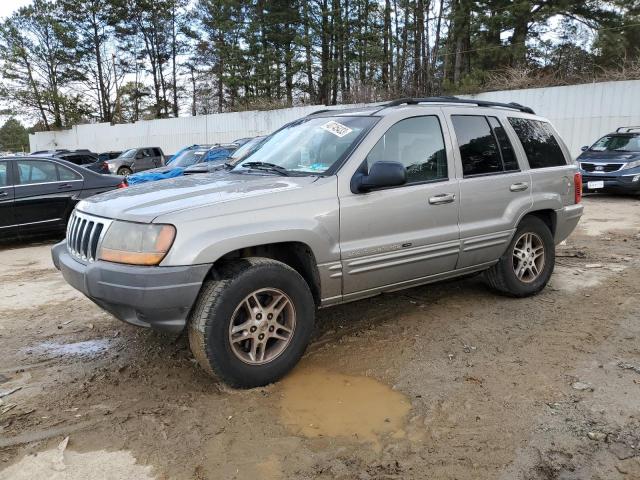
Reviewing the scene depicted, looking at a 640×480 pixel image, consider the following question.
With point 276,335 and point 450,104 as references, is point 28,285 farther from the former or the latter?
point 450,104

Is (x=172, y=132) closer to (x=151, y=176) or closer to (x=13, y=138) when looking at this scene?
(x=151, y=176)

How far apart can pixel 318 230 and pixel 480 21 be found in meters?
25.5

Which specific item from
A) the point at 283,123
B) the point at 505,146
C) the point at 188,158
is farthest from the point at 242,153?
the point at 283,123

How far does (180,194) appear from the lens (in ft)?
11.1

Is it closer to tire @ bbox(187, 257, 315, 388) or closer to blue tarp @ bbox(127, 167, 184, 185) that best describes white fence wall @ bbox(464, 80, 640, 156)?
blue tarp @ bbox(127, 167, 184, 185)

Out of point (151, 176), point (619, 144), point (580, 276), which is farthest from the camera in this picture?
point (619, 144)

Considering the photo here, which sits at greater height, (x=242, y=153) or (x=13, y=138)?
(x=242, y=153)

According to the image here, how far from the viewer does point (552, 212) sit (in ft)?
16.6

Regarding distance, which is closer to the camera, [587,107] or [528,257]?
[528,257]

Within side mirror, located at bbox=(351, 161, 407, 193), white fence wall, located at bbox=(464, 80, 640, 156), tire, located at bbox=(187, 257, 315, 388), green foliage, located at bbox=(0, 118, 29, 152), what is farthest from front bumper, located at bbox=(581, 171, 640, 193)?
green foliage, located at bbox=(0, 118, 29, 152)

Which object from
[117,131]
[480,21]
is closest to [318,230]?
[480,21]

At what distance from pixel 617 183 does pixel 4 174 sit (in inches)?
496

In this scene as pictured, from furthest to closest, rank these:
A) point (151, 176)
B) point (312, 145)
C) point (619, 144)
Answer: point (619, 144), point (151, 176), point (312, 145)

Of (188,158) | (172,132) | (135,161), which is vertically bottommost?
(135,161)
